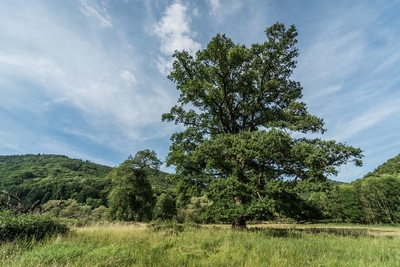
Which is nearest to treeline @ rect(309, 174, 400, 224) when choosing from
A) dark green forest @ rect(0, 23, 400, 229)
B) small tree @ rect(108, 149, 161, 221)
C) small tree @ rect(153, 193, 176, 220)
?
small tree @ rect(153, 193, 176, 220)

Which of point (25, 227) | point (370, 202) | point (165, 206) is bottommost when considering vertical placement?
point (165, 206)

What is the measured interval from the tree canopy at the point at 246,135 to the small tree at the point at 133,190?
61.1 feet

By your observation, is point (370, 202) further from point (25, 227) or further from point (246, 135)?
point (25, 227)

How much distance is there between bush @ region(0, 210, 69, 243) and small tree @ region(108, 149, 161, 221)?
2488cm

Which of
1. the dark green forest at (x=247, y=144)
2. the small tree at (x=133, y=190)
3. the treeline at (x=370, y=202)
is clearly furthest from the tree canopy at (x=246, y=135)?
the treeline at (x=370, y=202)

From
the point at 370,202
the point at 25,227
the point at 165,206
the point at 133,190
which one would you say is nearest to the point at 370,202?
the point at 370,202

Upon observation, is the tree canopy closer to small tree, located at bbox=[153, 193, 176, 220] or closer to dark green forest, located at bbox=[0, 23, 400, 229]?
dark green forest, located at bbox=[0, 23, 400, 229]

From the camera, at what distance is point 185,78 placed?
1566 cm

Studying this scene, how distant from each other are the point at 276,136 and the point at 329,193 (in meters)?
3.97

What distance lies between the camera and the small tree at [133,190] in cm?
3059

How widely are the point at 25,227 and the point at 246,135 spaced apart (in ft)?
36.1

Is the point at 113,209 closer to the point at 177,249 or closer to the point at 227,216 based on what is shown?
the point at 227,216

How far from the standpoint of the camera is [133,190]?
3119cm

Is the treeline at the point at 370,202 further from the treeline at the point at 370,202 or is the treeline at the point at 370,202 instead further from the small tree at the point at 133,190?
the small tree at the point at 133,190
